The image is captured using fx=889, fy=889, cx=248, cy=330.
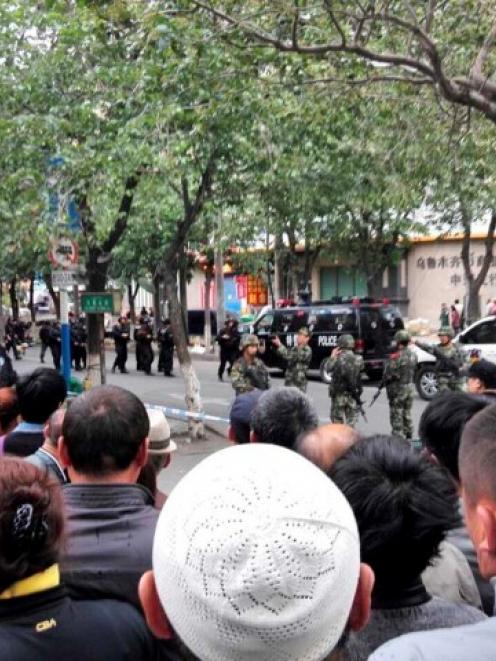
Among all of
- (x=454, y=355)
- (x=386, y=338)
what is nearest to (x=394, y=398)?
(x=454, y=355)

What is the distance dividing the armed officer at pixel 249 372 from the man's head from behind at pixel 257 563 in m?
9.68

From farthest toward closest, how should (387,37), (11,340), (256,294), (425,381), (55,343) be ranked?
(256,294) < (11,340) < (55,343) < (425,381) < (387,37)

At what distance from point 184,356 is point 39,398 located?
826 cm

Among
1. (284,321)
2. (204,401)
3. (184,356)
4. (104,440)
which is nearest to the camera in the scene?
(104,440)

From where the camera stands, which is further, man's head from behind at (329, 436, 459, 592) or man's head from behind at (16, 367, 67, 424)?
man's head from behind at (16, 367, 67, 424)

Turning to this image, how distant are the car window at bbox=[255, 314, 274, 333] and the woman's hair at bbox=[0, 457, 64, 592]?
1942 centimetres

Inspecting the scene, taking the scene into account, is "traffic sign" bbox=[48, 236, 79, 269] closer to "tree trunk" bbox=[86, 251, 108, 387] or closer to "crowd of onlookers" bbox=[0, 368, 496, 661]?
"tree trunk" bbox=[86, 251, 108, 387]

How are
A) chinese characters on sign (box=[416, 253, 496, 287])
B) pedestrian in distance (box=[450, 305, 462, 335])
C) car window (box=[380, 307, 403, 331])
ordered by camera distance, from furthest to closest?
chinese characters on sign (box=[416, 253, 496, 287])
pedestrian in distance (box=[450, 305, 462, 335])
car window (box=[380, 307, 403, 331])

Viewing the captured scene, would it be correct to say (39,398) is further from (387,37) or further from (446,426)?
(387,37)

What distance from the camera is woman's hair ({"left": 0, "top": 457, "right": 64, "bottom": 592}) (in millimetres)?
1817

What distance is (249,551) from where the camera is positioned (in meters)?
1.39

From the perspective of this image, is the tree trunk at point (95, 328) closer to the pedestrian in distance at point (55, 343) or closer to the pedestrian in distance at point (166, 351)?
the pedestrian in distance at point (166, 351)

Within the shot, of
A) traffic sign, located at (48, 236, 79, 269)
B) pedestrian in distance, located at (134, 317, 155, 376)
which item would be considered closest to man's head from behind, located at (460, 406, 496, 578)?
traffic sign, located at (48, 236, 79, 269)

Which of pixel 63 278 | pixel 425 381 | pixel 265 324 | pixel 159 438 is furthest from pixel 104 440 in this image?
pixel 265 324
